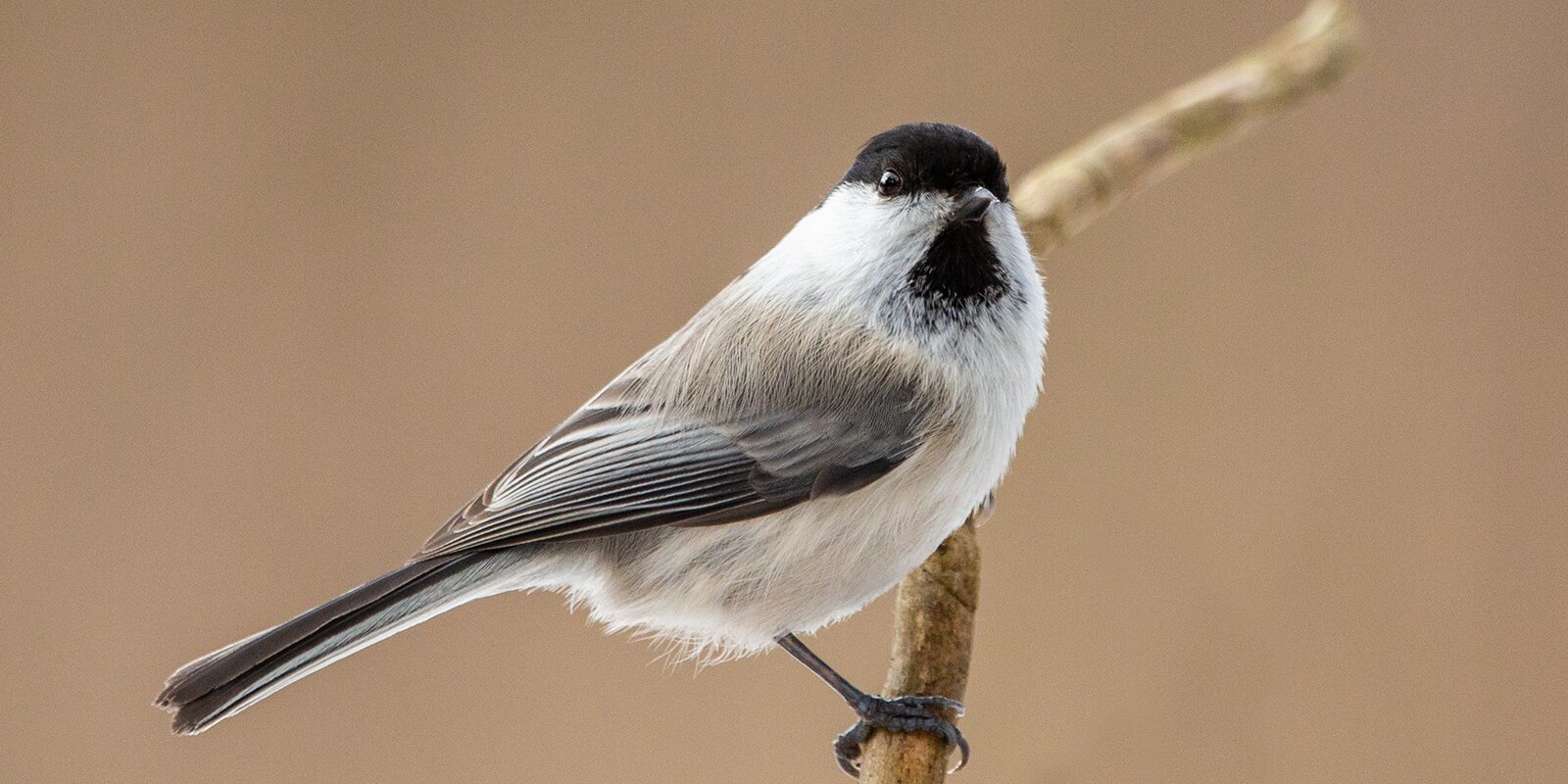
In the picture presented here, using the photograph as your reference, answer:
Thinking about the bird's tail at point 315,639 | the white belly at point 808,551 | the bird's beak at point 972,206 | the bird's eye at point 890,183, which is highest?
the bird's eye at point 890,183

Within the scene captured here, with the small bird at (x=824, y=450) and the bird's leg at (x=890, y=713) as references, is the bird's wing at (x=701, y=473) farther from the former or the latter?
the bird's leg at (x=890, y=713)

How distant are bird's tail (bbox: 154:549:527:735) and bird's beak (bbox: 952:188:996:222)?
0.43 m

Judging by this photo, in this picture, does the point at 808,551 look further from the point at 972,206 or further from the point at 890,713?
the point at 972,206

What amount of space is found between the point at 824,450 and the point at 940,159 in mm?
236

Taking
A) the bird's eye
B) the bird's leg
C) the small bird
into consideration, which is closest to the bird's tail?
the small bird

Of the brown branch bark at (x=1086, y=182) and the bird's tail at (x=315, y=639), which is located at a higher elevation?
the brown branch bark at (x=1086, y=182)

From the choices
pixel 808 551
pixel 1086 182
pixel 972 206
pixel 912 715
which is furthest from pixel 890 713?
pixel 1086 182

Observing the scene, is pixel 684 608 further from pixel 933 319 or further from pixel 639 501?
pixel 933 319

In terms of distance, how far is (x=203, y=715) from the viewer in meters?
0.72

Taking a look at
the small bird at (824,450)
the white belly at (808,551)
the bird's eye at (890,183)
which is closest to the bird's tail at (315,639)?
the small bird at (824,450)

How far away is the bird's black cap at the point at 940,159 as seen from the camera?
89 cm

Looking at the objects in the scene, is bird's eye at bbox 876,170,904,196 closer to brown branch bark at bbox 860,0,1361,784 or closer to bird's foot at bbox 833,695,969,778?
brown branch bark at bbox 860,0,1361,784

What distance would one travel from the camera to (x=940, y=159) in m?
0.89

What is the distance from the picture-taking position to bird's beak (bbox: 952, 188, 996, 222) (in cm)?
87
